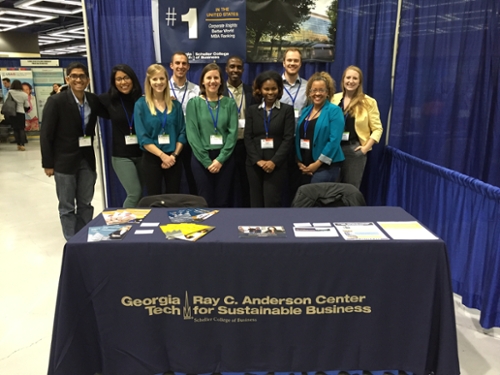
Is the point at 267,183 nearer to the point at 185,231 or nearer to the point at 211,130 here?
the point at 211,130

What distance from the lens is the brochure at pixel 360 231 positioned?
155cm

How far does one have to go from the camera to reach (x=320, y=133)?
280cm

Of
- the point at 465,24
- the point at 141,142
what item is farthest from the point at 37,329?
the point at 465,24

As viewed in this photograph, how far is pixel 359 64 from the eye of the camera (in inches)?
135

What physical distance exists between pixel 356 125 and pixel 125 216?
6.62 feet

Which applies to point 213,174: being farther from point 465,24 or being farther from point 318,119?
point 465,24

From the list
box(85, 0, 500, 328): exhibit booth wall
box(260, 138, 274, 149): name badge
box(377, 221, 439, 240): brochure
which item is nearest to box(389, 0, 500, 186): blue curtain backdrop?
box(85, 0, 500, 328): exhibit booth wall

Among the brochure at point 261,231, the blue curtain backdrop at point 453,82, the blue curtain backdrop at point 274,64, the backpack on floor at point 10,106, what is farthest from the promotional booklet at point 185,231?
the backpack on floor at point 10,106

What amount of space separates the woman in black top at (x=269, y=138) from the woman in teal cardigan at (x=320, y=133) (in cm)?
13

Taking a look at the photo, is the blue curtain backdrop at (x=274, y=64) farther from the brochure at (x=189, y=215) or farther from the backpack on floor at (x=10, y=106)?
the backpack on floor at (x=10, y=106)

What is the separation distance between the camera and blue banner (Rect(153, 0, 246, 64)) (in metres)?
3.26

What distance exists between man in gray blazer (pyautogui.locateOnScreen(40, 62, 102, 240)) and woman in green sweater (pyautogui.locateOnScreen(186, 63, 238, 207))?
772mm

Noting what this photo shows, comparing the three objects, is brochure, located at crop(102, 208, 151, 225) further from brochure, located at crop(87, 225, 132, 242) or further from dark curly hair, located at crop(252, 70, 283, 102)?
dark curly hair, located at crop(252, 70, 283, 102)

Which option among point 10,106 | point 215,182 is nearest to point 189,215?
point 215,182
